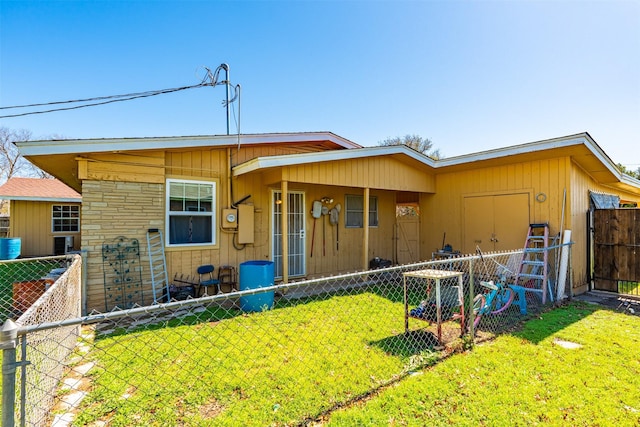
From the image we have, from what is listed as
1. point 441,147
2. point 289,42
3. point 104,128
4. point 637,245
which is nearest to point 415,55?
point 289,42

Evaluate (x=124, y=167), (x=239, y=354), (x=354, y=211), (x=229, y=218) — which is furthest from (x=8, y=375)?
(x=354, y=211)

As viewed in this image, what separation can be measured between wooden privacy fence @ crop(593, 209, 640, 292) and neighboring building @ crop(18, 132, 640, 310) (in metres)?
0.38

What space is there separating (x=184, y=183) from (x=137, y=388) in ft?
13.7

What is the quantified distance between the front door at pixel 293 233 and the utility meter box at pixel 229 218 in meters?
1.12

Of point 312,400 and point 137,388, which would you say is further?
point 137,388

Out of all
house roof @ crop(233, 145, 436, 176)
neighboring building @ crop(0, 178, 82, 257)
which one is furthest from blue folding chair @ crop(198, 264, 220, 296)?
neighboring building @ crop(0, 178, 82, 257)

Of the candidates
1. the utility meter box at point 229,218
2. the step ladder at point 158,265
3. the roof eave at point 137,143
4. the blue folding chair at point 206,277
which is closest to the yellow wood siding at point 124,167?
the roof eave at point 137,143

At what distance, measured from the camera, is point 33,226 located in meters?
12.6

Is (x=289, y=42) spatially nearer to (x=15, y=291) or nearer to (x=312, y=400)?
(x=15, y=291)

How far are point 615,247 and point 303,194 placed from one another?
7366 mm

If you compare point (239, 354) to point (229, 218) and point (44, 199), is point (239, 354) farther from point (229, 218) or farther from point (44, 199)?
point (44, 199)

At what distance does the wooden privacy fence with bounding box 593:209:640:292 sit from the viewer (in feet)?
21.4

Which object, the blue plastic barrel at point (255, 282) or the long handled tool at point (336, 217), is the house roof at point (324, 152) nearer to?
the long handled tool at point (336, 217)

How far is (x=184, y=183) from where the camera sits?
20.2 feet
